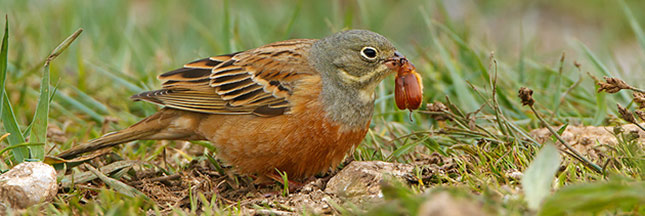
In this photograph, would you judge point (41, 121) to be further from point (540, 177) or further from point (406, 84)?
point (540, 177)

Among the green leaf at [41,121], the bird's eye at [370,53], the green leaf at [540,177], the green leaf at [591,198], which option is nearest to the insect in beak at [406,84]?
the bird's eye at [370,53]

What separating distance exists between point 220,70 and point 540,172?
2.87 metres

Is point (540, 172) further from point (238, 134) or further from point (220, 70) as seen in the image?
point (220, 70)

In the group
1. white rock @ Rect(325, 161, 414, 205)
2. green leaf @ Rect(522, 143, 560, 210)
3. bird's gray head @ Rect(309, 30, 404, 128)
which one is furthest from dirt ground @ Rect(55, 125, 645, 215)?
green leaf @ Rect(522, 143, 560, 210)

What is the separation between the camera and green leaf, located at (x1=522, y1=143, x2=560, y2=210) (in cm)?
319

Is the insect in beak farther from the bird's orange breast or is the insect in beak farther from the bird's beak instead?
the bird's orange breast

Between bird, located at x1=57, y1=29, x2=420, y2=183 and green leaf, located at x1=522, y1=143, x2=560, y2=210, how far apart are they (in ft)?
5.87

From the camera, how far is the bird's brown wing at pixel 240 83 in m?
5.25

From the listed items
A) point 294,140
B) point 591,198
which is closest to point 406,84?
point 294,140

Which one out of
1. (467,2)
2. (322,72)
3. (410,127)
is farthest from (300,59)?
(467,2)

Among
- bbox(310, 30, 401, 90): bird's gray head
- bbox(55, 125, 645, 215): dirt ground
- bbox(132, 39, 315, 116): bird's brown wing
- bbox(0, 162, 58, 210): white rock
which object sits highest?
bbox(310, 30, 401, 90): bird's gray head

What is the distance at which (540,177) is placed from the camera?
10.8 feet

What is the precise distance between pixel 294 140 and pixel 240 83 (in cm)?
76

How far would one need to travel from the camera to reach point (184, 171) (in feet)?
17.0
